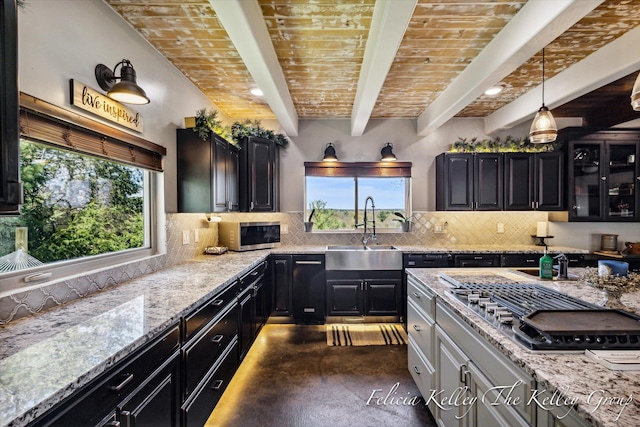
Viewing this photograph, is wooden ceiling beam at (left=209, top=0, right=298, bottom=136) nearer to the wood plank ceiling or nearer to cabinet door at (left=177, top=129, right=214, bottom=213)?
the wood plank ceiling

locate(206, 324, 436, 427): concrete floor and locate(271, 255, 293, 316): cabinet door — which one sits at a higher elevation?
locate(271, 255, 293, 316): cabinet door

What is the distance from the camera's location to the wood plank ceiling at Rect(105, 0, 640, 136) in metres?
1.84

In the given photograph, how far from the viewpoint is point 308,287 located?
3.64m

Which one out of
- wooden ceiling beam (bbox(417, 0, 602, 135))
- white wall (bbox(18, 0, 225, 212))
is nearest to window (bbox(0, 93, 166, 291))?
white wall (bbox(18, 0, 225, 212))

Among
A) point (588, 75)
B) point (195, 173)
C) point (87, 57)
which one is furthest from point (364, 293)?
point (87, 57)

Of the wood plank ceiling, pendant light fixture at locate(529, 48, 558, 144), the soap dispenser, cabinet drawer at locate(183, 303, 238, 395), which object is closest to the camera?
cabinet drawer at locate(183, 303, 238, 395)

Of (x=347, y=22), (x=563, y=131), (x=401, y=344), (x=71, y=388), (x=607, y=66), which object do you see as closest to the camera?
(x=71, y=388)

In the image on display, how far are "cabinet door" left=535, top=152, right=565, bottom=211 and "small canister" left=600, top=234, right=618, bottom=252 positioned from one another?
755 millimetres

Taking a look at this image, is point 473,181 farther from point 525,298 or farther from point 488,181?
point 525,298

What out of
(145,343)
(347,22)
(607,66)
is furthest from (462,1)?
(145,343)

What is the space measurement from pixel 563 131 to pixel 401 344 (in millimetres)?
3428

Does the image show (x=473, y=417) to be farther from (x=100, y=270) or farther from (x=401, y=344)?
(x=100, y=270)

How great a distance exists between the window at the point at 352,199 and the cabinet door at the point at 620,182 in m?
2.42

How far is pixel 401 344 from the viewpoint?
312 cm
